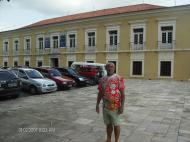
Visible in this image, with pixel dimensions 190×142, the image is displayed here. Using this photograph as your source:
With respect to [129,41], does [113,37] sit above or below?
above

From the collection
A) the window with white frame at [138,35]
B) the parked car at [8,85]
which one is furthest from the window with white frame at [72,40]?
the parked car at [8,85]

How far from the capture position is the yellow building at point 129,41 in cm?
2614

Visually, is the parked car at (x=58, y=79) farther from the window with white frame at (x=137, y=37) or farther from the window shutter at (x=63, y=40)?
the window shutter at (x=63, y=40)

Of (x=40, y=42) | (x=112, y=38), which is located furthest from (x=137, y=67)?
(x=40, y=42)

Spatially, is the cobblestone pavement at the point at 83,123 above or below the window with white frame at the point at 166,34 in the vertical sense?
below

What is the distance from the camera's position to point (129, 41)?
96.1 ft

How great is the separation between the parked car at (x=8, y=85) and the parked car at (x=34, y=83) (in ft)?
5.84

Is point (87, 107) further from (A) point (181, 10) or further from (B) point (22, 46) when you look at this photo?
(B) point (22, 46)

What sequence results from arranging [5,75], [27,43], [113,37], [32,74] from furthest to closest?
[27,43] → [113,37] → [32,74] → [5,75]

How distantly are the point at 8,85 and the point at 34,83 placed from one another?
2566 millimetres

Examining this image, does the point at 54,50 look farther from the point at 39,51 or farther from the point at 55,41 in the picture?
the point at 39,51

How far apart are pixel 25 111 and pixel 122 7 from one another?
92.0 feet

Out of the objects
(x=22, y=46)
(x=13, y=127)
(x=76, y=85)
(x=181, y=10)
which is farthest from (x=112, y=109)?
(x=22, y=46)

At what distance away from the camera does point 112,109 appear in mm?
5312
